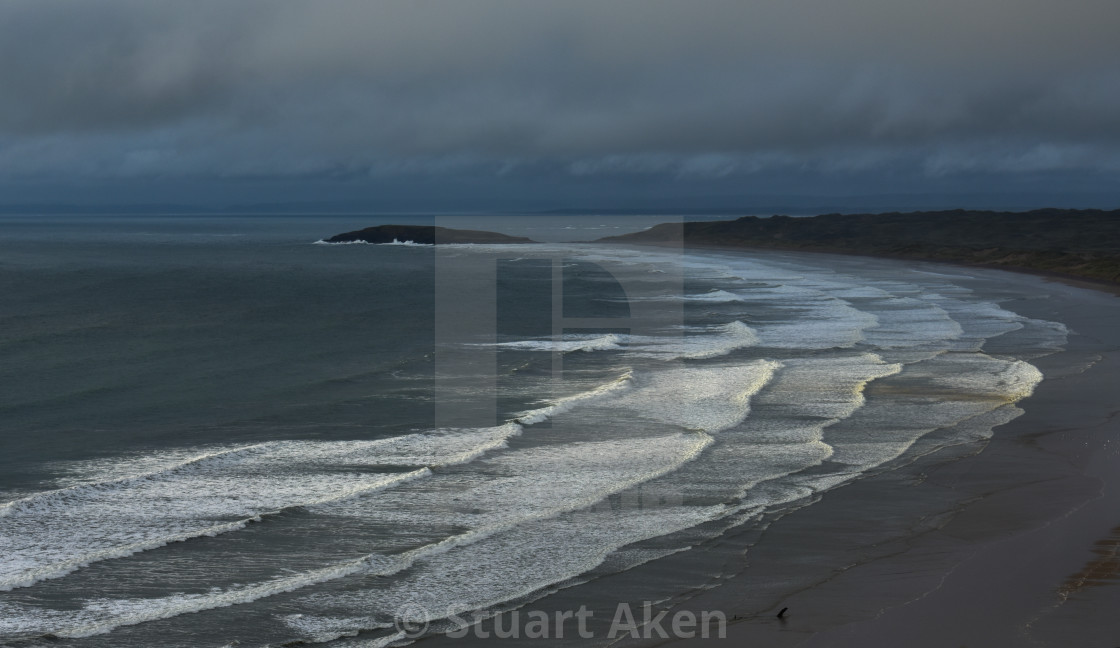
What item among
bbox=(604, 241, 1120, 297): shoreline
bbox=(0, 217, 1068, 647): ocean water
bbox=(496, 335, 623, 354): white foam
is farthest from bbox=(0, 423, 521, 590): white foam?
bbox=(604, 241, 1120, 297): shoreline

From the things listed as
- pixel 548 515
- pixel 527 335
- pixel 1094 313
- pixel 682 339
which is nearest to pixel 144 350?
pixel 527 335

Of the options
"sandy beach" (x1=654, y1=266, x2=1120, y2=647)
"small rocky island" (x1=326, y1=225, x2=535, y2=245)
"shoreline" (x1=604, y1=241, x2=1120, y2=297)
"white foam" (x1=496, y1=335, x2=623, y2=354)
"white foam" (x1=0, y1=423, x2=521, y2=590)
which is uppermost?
"small rocky island" (x1=326, y1=225, x2=535, y2=245)

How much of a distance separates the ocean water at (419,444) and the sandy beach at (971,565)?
84 centimetres

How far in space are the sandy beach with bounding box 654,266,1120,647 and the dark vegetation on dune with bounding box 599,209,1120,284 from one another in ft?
150

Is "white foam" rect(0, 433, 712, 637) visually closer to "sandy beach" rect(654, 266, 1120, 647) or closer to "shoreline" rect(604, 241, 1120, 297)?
"sandy beach" rect(654, 266, 1120, 647)

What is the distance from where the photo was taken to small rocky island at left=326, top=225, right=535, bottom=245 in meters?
136

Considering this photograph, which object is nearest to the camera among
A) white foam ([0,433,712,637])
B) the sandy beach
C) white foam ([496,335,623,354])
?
the sandy beach

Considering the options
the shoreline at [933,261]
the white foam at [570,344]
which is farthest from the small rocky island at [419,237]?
the white foam at [570,344]

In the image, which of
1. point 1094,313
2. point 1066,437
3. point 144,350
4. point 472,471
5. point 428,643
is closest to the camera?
point 428,643

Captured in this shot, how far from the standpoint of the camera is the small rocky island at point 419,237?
135750 mm

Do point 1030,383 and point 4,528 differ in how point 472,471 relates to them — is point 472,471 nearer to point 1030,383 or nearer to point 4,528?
point 4,528

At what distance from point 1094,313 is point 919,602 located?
3451cm

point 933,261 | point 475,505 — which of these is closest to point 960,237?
point 933,261

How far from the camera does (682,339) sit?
31797 millimetres
